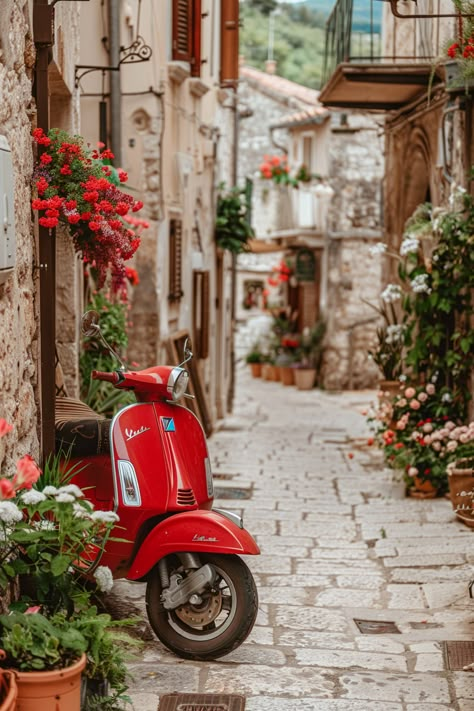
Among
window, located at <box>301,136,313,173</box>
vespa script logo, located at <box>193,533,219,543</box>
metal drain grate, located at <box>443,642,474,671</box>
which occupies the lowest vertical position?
metal drain grate, located at <box>443,642,474,671</box>

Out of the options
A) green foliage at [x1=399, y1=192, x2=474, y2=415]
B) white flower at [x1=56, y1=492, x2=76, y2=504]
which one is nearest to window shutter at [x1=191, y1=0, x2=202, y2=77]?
green foliage at [x1=399, y1=192, x2=474, y2=415]

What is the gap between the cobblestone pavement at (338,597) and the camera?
15.6 feet

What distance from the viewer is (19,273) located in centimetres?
479

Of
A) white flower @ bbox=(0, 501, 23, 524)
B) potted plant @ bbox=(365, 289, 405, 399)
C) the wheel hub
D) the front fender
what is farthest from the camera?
potted plant @ bbox=(365, 289, 405, 399)

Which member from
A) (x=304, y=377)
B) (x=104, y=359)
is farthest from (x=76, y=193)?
(x=304, y=377)

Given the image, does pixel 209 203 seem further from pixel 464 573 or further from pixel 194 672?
pixel 194 672

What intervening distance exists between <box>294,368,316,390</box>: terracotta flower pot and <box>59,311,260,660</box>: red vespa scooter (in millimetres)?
19552

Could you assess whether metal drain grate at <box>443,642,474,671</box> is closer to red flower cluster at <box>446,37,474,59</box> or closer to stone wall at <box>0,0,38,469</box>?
stone wall at <box>0,0,38,469</box>

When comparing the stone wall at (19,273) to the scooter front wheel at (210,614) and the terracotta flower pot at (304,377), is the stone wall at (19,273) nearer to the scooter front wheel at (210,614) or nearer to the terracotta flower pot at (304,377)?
the scooter front wheel at (210,614)

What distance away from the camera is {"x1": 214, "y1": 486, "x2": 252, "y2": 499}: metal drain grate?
9.74 m

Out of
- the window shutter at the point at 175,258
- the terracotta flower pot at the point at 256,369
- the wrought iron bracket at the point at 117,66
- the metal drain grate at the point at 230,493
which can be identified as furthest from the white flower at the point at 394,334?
the terracotta flower pot at the point at 256,369

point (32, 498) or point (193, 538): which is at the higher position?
point (32, 498)

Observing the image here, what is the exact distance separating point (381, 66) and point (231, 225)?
6.57m

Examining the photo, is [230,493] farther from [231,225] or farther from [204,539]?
[231,225]
